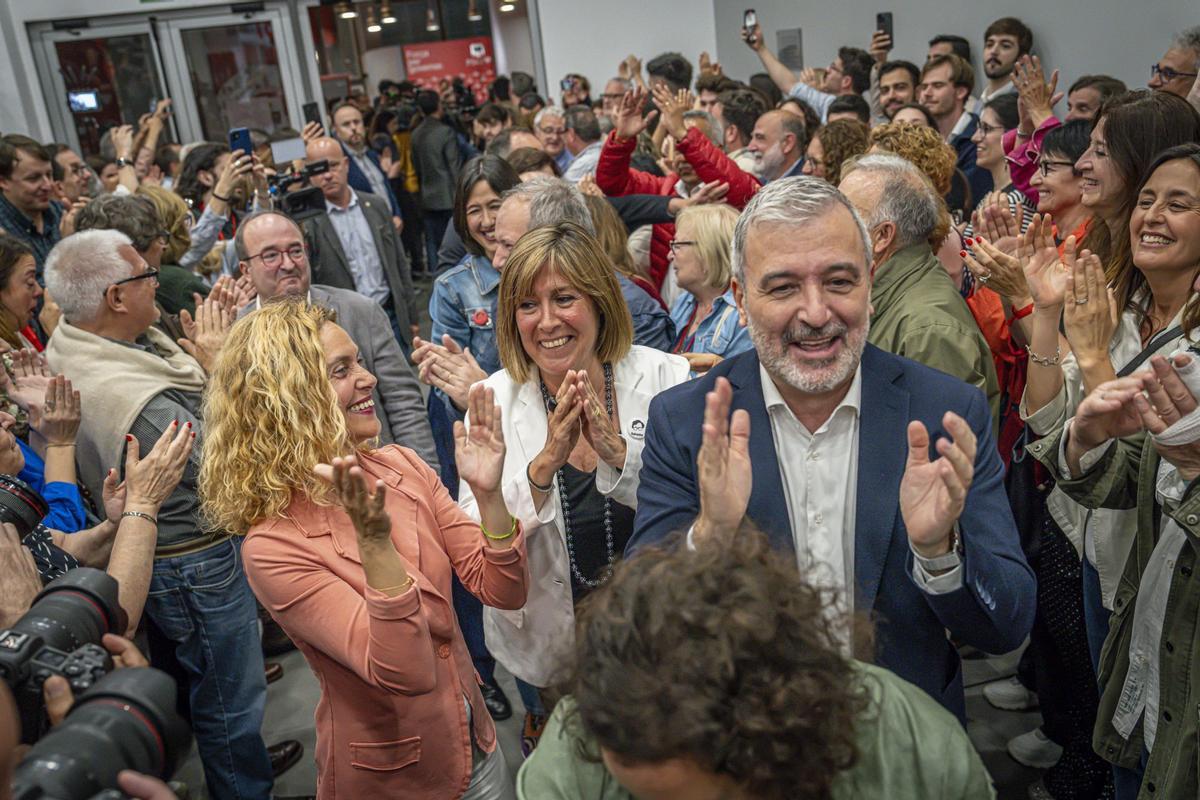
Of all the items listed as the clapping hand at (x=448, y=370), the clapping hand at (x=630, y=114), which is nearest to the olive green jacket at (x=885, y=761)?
the clapping hand at (x=448, y=370)

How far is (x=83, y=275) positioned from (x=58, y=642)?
5.31 feet

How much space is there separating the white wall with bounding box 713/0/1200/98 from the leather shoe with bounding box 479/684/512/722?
178 inches

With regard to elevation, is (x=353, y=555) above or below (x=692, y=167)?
below

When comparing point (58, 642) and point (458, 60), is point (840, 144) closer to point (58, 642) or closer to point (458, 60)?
point (58, 642)

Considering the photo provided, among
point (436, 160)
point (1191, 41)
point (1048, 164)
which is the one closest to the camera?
point (1048, 164)

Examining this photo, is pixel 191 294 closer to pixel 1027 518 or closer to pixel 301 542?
pixel 301 542

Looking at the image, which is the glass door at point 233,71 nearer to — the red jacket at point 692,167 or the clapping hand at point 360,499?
the red jacket at point 692,167

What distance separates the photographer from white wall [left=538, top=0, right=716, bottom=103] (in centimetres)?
1123

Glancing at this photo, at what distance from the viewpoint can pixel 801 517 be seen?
1.60 metres

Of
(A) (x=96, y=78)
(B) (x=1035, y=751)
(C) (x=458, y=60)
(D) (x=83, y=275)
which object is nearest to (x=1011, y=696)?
(B) (x=1035, y=751)

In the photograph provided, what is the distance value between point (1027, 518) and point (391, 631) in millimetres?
1856

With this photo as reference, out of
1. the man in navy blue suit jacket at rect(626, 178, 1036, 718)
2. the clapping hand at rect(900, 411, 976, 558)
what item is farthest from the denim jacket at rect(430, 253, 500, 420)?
the clapping hand at rect(900, 411, 976, 558)

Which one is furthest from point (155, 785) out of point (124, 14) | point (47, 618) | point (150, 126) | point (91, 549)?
point (124, 14)

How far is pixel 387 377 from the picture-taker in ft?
9.71
